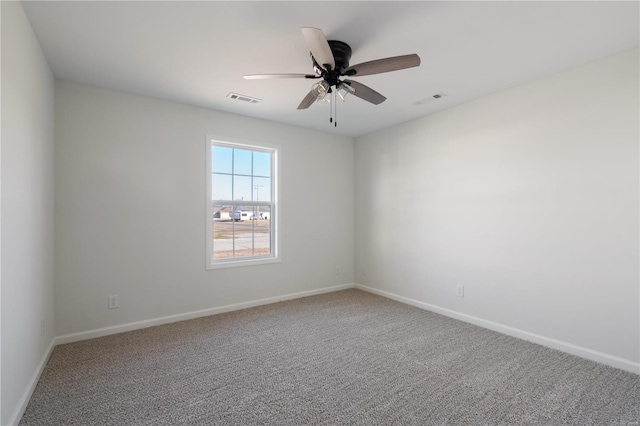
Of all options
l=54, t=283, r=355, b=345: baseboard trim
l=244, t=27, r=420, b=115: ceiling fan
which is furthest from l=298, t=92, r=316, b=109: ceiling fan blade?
l=54, t=283, r=355, b=345: baseboard trim

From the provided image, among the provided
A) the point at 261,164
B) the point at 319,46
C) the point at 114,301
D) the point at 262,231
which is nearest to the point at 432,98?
the point at 319,46

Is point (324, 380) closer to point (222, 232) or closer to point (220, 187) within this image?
point (222, 232)

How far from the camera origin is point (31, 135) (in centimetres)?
214

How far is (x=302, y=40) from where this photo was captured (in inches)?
88.9

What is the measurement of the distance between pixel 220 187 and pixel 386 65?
8.60 ft

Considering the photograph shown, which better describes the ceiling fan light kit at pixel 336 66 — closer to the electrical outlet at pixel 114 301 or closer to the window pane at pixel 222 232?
the window pane at pixel 222 232

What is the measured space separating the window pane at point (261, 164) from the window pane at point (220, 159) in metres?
0.35

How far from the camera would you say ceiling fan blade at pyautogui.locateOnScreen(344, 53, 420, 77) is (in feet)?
6.30

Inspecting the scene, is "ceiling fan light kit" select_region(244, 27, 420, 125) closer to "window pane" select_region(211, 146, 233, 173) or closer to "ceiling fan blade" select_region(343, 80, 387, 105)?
"ceiling fan blade" select_region(343, 80, 387, 105)

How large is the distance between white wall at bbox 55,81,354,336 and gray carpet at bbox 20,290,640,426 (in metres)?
0.42

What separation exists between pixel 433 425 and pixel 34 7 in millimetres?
3478

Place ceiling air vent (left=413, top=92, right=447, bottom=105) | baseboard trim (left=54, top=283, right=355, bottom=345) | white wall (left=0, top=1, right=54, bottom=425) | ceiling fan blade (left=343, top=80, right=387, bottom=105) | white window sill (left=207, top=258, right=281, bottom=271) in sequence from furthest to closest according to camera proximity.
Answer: white window sill (left=207, top=258, right=281, bottom=271)
ceiling air vent (left=413, top=92, right=447, bottom=105)
baseboard trim (left=54, top=283, right=355, bottom=345)
ceiling fan blade (left=343, top=80, right=387, bottom=105)
white wall (left=0, top=1, right=54, bottom=425)

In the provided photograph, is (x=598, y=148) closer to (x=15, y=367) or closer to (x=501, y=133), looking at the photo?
(x=501, y=133)


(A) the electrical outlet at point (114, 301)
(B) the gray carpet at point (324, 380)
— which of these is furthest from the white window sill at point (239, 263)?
(A) the electrical outlet at point (114, 301)
